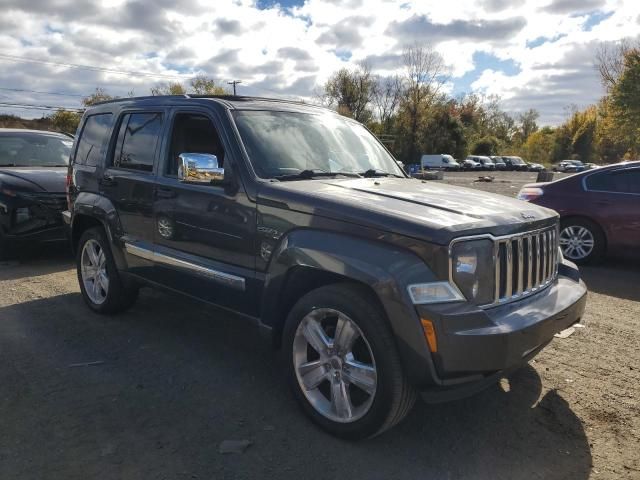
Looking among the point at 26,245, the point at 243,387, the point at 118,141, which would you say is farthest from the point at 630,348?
the point at 26,245

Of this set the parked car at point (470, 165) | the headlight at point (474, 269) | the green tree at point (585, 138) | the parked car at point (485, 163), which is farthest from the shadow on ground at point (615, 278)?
the green tree at point (585, 138)

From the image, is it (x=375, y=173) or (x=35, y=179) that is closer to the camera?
(x=375, y=173)

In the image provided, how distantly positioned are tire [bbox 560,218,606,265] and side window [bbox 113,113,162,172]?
5892 millimetres

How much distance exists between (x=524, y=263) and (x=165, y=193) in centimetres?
269

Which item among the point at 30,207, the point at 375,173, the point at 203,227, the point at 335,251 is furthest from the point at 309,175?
the point at 30,207

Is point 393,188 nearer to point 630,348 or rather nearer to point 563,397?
point 563,397

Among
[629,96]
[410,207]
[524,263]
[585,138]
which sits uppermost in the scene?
[629,96]

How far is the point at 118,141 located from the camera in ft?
16.1

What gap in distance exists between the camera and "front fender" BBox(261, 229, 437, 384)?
8.83 ft

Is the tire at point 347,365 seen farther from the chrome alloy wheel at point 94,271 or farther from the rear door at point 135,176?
the chrome alloy wheel at point 94,271

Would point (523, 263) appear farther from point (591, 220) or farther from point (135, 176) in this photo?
point (591, 220)

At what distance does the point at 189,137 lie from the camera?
430cm

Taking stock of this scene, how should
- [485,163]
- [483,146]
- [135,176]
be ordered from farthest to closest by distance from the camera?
[483,146]
[485,163]
[135,176]

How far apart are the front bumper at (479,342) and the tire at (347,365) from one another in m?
0.23
